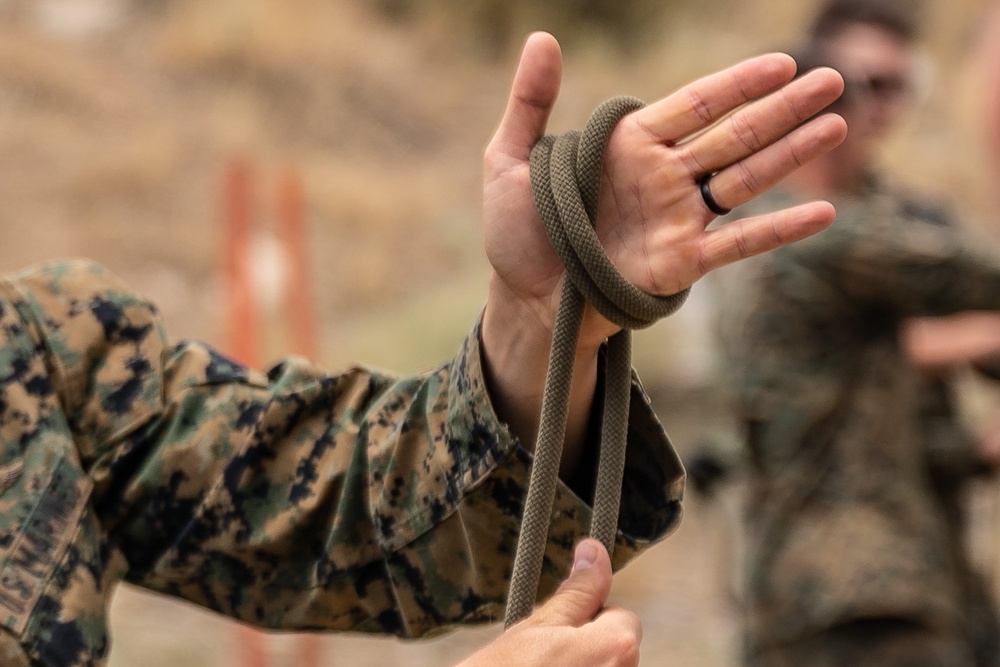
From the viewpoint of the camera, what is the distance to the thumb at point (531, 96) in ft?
3.25

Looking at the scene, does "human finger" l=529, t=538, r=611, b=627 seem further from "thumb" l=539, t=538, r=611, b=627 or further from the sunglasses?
the sunglasses

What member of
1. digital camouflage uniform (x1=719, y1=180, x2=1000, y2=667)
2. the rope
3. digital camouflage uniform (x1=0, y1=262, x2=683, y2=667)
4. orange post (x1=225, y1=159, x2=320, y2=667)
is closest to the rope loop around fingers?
the rope

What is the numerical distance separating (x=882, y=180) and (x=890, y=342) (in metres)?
0.53

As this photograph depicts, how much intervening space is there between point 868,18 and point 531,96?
5.69 feet

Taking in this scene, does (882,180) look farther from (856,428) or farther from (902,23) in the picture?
(856,428)

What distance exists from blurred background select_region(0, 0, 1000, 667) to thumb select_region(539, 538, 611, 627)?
2993 mm

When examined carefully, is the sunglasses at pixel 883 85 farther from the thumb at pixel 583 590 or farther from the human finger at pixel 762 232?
the thumb at pixel 583 590

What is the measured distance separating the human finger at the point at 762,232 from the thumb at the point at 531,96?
0.56 feet

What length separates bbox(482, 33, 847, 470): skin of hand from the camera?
954mm

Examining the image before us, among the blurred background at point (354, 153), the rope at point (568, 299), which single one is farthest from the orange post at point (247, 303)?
the rope at point (568, 299)

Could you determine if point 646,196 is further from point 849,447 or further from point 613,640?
point 849,447

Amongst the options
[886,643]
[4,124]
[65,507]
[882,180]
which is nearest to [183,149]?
[4,124]

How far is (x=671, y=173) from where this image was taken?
3.33 ft

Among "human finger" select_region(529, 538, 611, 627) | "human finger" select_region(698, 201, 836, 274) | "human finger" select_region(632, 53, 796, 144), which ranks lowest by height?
"human finger" select_region(529, 538, 611, 627)
